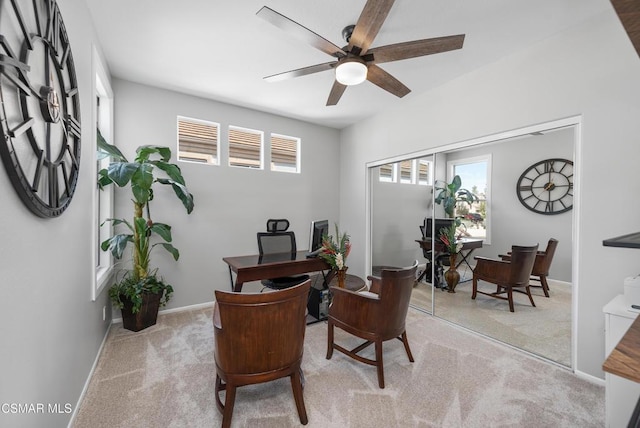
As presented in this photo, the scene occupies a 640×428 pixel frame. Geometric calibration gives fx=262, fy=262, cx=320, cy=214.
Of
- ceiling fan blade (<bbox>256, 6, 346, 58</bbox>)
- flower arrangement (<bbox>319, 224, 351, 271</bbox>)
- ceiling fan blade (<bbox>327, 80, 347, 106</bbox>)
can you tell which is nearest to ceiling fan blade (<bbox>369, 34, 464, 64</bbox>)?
ceiling fan blade (<bbox>256, 6, 346, 58</bbox>)

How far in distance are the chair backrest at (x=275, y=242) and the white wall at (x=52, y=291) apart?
5.64 ft

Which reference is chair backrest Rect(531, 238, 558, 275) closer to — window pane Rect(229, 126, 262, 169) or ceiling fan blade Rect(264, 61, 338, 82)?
ceiling fan blade Rect(264, 61, 338, 82)

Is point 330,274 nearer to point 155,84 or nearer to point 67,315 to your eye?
point 67,315

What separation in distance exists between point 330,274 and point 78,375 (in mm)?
2321

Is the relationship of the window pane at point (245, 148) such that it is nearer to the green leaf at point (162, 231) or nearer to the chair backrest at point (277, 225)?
the chair backrest at point (277, 225)

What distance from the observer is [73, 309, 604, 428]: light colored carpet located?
67.5 inches

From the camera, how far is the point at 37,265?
4.04 ft

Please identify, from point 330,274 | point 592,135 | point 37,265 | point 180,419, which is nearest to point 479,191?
point 592,135

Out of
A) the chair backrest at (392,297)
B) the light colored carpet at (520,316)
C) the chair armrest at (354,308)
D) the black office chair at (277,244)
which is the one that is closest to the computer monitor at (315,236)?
the black office chair at (277,244)

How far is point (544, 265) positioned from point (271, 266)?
276 cm

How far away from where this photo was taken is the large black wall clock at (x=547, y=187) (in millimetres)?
2398

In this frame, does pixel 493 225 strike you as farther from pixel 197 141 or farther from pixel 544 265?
pixel 197 141

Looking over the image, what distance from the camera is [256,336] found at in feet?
4.97

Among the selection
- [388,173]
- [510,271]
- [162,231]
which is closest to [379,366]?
[510,271]
